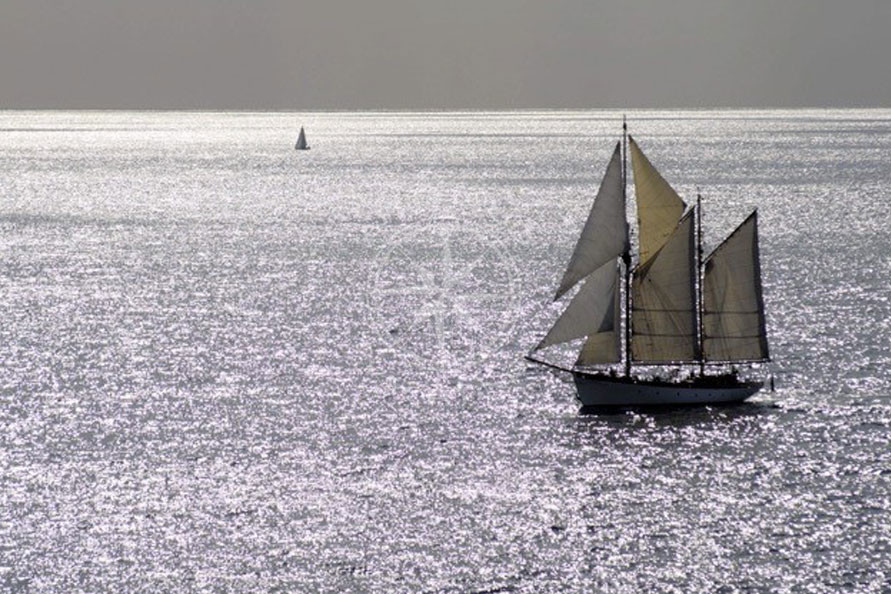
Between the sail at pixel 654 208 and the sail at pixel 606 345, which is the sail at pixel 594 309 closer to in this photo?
the sail at pixel 606 345

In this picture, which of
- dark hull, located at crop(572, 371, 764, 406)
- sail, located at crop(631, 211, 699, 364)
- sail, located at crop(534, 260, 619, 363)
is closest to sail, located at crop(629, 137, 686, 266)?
sail, located at crop(631, 211, 699, 364)

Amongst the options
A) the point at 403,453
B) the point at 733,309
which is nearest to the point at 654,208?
the point at 733,309

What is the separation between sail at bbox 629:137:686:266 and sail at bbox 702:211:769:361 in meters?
2.55

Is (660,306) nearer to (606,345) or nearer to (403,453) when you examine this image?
(606,345)

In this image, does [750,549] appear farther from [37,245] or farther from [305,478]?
[37,245]

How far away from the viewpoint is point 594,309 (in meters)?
70.2

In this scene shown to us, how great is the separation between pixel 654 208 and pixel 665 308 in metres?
Answer: 4.65

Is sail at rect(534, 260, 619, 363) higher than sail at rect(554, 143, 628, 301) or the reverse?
the reverse

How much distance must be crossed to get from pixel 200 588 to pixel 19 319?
6055 cm

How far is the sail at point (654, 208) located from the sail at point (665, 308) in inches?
29.4

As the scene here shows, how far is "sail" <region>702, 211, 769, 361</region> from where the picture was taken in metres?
72.8

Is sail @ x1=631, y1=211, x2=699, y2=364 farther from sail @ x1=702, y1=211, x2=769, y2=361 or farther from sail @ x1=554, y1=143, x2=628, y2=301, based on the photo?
sail @ x1=554, y1=143, x2=628, y2=301

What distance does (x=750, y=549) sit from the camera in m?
51.3

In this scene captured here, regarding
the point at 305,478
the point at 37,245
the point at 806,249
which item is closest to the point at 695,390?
the point at 305,478
